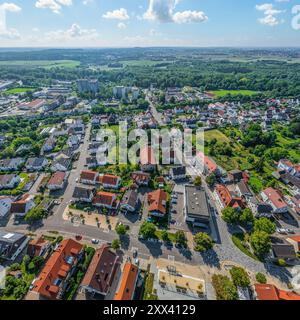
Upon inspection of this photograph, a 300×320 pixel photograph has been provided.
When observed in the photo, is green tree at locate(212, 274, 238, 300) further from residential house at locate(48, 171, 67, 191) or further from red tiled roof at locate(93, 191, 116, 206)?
residential house at locate(48, 171, 67, 191)

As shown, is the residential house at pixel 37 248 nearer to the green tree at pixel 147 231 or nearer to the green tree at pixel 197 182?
the green tree at pixel 147 231

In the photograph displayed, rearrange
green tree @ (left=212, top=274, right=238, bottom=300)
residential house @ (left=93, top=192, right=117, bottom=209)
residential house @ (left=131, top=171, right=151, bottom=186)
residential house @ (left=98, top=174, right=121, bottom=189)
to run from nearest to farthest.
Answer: green tree @ (left=212, top=274, right=238, bottom=300) → residential house @ (left=93, top=192, right=117, bottom=209) → residential house @ (left=98, top=174, right=121, bottom=189) → residential house @ (left=131, top=171, right=151, bottom=186)

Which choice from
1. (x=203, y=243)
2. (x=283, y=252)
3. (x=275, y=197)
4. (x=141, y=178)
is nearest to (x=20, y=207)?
(x=141, y=178)

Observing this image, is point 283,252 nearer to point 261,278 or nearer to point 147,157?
point 261,278

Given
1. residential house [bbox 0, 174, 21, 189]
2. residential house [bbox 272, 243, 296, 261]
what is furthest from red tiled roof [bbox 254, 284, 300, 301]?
residential house [bbox 0, 174, 21, 189]

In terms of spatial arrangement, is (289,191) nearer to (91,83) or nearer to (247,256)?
(247,256)

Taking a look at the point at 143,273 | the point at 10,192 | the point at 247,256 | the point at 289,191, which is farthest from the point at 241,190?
the point at 10,192

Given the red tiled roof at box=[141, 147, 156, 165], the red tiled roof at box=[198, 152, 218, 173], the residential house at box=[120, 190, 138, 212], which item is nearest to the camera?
the residential house at box=[120, 190, 138, 212]
